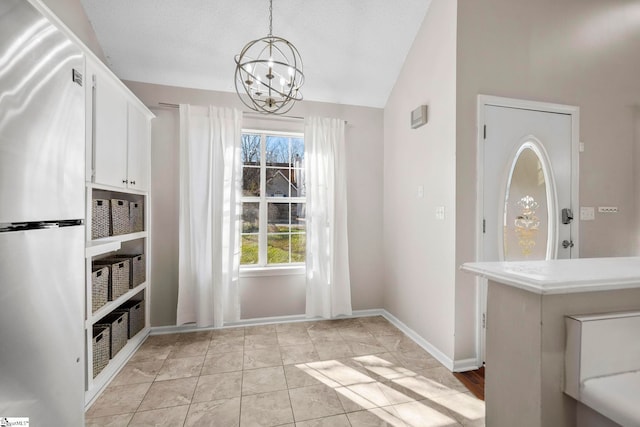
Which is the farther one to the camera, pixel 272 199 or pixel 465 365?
pixel 272 199

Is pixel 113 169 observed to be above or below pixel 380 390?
above

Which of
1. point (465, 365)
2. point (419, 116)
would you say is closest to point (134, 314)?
point (465, 365)

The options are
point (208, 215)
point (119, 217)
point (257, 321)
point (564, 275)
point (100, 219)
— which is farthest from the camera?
point (257, 321)

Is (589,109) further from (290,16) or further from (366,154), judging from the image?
(290,16)

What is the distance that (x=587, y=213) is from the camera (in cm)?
255

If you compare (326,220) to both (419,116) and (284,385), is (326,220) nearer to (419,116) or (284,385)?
(419,116)

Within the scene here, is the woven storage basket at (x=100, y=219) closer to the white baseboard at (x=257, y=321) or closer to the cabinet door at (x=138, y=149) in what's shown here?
the cabinet door at (x=138, y=149)

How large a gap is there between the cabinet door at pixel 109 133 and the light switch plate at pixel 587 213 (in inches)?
159

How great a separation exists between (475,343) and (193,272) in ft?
8.83

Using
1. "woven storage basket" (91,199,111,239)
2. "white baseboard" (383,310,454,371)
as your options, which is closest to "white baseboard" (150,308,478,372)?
"white baseboard" (383,310,454,371)

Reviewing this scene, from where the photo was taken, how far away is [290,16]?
2465 millimetres

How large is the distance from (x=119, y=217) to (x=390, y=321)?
293 cm

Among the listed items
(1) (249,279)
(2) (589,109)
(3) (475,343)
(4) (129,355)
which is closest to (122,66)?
(1) (249,279)

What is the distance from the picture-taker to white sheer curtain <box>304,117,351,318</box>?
3.09 metres
